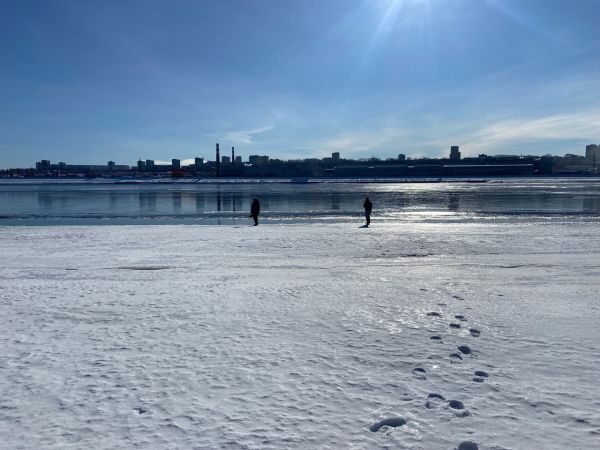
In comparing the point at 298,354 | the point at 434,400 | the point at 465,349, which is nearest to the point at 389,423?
the point at 434,400

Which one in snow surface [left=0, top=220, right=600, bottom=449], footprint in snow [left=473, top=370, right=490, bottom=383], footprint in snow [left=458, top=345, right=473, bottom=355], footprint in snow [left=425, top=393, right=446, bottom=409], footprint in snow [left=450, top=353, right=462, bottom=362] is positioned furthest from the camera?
footprint in snow [left=458, top=345, right=473, bottom=355]

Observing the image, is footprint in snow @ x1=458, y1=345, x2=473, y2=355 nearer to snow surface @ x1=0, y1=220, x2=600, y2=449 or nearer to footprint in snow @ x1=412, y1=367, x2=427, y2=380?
snow surface @ x1=0, y1=220, x2=600, y2=449

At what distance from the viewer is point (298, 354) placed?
5.17m

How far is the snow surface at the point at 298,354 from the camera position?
371cm

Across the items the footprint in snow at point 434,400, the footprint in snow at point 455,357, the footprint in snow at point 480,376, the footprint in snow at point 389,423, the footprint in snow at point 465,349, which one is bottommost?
the footprint in snow at point 389,423

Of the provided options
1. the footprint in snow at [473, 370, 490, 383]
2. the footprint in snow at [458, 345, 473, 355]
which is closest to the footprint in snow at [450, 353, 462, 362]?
the footprint in snow at [458, 345, 473, 355]

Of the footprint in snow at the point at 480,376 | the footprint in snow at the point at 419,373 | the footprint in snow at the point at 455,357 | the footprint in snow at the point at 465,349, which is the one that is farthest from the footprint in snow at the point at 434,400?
the footprint in snow at the point at 465,349

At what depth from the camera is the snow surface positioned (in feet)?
12.2

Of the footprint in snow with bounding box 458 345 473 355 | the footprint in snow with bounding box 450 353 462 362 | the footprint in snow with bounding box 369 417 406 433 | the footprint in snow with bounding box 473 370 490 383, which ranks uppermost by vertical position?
the footprint in snow with bounding box 458 345 473 355

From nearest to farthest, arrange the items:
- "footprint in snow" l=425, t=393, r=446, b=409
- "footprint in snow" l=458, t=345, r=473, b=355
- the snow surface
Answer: the snow surface
"footprint in snow" l=425, t=393, r=446, b=409
"footprint in snow" l=458, t=345, r=473, b=355

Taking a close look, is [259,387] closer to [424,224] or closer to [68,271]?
[68,271]

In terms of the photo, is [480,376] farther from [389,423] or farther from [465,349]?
[389,423]

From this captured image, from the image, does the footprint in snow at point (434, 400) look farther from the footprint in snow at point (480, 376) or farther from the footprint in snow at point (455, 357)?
the footprint in snow at point (455, 357)

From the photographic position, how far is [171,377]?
4594mm
